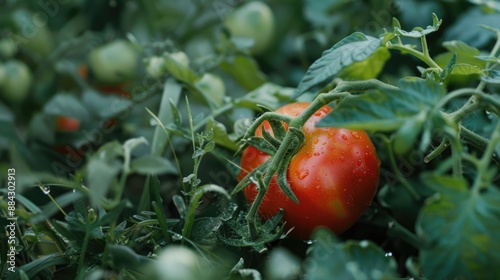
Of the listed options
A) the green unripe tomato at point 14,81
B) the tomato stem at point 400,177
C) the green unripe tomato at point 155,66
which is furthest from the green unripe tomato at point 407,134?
the green unripe tomato at point 14,81

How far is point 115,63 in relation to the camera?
0.91 metres

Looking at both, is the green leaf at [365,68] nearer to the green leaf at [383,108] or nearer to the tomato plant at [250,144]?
the tomato plant at [250,144]

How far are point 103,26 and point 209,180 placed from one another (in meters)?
0.42

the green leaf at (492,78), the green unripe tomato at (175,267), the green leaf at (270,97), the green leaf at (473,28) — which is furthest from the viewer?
the green leaf at (473,28)

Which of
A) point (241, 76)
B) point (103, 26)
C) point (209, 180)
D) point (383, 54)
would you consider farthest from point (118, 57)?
point (383, 54)

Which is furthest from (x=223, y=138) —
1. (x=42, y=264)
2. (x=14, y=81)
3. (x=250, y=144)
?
(x=14, y=81)

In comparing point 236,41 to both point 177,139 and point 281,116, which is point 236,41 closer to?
point 177,139

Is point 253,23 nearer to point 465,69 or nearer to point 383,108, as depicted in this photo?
point 465,69

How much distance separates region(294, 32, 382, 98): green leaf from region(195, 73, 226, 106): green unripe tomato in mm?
247

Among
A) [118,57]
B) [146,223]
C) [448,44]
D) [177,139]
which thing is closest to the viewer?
[146,223]

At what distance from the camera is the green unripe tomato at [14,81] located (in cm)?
91

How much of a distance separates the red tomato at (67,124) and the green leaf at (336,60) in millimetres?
467

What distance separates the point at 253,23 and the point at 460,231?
64 centimetres

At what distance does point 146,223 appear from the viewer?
46cm
